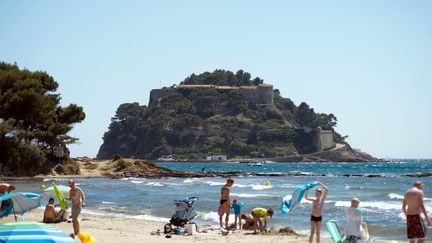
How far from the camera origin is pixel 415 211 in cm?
1124

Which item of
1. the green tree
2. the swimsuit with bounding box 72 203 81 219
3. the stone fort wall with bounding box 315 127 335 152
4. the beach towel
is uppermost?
the stone fort wall with bounding box 315 127 335 152

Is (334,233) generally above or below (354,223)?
below

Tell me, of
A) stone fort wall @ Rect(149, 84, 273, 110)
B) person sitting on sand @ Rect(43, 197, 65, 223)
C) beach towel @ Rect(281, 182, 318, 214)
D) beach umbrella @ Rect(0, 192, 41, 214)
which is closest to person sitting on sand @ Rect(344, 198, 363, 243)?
beach towel @ Rect(281, 182, 318, 214)

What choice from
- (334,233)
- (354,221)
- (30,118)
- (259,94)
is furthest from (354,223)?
(259,94)

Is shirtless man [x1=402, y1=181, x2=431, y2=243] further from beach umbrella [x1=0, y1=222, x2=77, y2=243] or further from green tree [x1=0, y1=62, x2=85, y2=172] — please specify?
green tree [x1=0, y1=62, x2=85, y2=172]

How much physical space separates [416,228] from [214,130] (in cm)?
14763

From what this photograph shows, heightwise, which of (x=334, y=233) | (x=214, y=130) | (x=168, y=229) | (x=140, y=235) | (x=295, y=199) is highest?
(x=214, y=130)

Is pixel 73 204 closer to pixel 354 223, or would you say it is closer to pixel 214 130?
pixel 354 223

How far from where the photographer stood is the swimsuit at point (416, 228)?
11.3 meters

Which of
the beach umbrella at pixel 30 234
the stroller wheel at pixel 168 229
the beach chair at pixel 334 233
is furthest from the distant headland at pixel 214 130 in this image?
the beach umbrella at pixel 30 234

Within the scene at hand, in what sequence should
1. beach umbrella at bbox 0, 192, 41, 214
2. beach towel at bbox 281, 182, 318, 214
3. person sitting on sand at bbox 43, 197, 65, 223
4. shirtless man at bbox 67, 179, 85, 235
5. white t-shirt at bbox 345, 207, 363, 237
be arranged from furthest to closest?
person sitting on sand at bbox 43, 197, 65, 223 → beach umbrella at bbox 0, 192, 41, 214 → shirtless man at bbox 67, 179, 85, 235 → beach towel at bbox 281, 182, 318, 214 → white t-shirt at bbox 345, 207, 363, 237

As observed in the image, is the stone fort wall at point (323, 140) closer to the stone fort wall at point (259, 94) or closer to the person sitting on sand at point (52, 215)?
the stone fort wall at point (259, 94)

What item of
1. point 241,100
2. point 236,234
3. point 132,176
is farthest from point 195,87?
point 236,234

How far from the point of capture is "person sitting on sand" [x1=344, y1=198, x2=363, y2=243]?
11391mm
